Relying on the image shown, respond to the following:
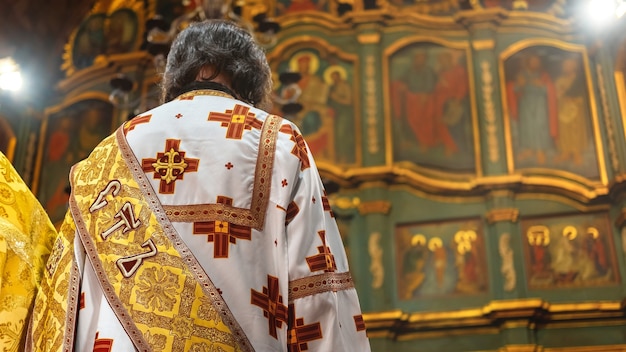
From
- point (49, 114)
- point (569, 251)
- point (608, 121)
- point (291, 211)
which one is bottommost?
point (291, 211)

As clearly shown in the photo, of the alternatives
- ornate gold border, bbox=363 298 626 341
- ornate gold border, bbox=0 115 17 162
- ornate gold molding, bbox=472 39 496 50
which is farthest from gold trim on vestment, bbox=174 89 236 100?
ornate gold border, bbox=0 115 17 162

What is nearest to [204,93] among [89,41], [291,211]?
[291,211]

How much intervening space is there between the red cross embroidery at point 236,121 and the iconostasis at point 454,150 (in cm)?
485

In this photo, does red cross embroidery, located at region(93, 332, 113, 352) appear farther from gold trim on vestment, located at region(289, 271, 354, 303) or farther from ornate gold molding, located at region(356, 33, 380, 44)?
ornate gold molding, located at region(356, 33, 380, 44)

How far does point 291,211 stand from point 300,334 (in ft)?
1.01

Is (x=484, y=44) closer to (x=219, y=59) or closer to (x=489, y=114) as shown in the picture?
(x=489, y=114)

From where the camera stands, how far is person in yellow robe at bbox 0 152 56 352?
81.0 inches

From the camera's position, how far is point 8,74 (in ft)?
25.7

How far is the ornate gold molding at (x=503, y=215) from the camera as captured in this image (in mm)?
7730

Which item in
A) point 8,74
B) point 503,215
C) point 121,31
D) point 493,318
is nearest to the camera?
point 493,318

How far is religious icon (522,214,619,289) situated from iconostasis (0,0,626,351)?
13mm

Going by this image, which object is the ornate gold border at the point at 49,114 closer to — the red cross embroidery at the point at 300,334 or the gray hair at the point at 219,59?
the gray hair at the point at 219,59

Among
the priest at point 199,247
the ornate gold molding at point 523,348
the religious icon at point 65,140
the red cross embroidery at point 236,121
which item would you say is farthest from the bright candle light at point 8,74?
the red cross embroidery at point 236,121

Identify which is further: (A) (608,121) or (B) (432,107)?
(B) (432,107)
